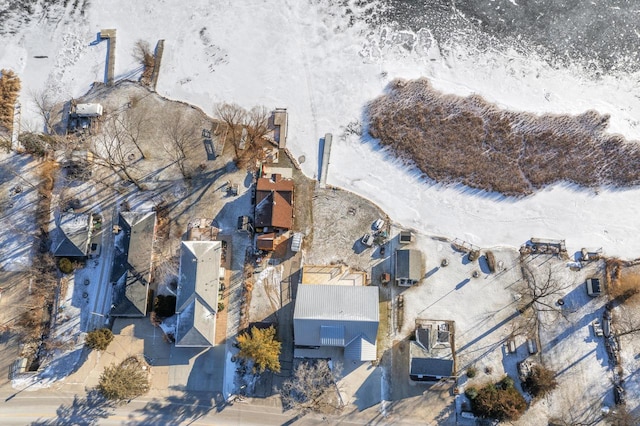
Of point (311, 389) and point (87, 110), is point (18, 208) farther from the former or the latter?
A: point (311, 389)

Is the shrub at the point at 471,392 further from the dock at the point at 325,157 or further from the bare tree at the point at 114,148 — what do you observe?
the bare tree at the point at 114,148

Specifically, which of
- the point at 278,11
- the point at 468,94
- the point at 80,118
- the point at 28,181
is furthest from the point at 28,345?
the point at 468,94

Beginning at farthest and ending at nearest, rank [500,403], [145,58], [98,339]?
1. [145,58]
2. [98,339]
3. [500,403]

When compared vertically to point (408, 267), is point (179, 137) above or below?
above

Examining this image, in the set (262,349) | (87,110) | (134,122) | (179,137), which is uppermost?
(87,110)

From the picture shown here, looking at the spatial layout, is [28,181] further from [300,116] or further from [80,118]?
[300,116]

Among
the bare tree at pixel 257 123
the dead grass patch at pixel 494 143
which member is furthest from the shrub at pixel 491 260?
the bare tree at pixel 257 123

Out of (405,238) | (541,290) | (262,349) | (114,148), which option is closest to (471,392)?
(541,290)
